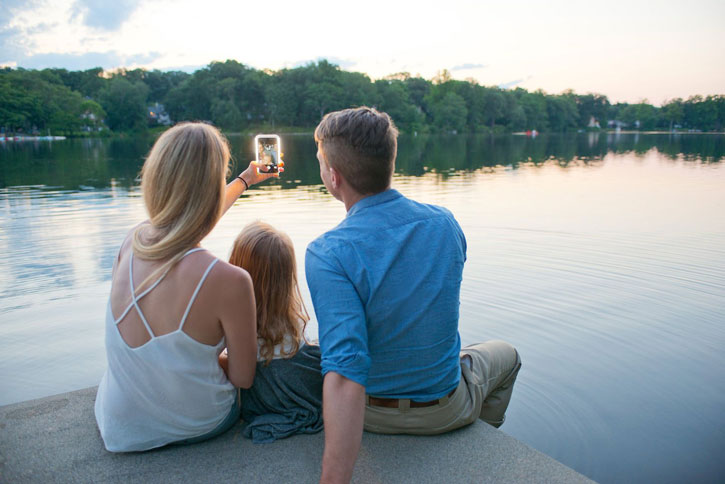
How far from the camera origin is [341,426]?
156 cm

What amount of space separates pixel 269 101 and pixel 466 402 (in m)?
96.5

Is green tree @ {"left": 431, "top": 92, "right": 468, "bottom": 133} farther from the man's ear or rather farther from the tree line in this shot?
the man's ear

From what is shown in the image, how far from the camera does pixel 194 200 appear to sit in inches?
78.0

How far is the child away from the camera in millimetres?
2504

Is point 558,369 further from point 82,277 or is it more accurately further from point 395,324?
point 82,277

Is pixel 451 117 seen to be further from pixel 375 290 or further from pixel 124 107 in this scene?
pixel 375 290

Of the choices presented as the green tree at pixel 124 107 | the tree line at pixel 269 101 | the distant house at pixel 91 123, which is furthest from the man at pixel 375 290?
the green tree at pixel 124 107

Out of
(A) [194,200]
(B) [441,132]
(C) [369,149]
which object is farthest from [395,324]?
(B) [441,132]

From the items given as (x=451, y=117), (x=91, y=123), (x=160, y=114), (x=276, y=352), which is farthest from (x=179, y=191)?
(x=160, y=114)

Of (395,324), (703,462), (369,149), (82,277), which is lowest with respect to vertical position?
(703,462)

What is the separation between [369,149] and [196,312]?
2.96 ft

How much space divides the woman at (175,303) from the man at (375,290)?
438mm

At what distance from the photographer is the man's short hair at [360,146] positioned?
1797 mm

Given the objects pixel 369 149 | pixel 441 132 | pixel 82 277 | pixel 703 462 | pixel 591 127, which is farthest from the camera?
pixel 591 127
